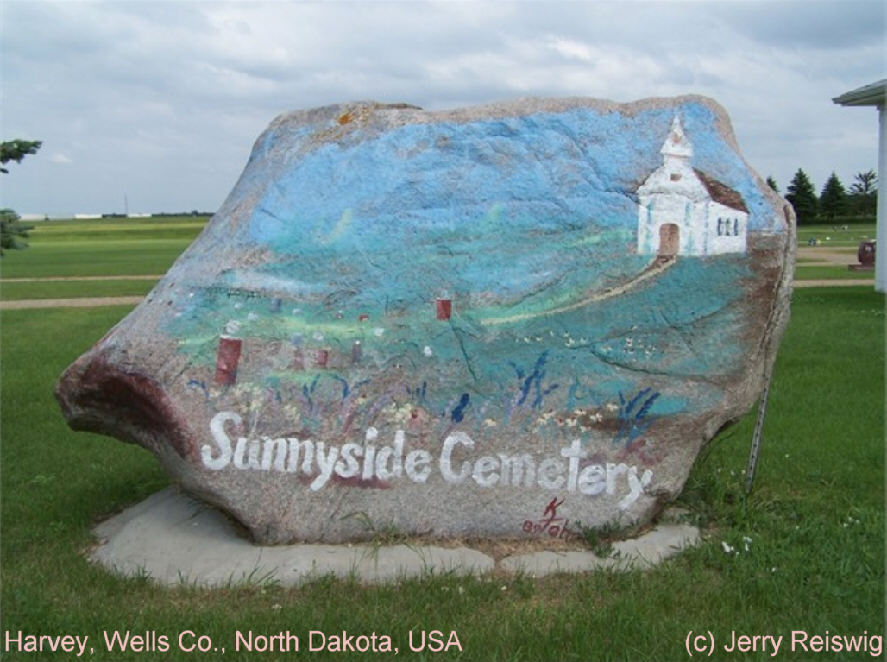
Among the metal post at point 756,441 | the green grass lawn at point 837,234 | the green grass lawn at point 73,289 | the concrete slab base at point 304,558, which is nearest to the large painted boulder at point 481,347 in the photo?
the concrete slab base at point 304,558

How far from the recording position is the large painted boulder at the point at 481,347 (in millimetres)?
4801

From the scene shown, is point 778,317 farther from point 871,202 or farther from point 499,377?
point 871,202

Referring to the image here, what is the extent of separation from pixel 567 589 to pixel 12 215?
16.5 ft

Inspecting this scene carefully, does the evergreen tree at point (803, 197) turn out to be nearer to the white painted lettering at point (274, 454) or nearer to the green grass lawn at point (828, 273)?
the green grass lawn at point (828, 273)

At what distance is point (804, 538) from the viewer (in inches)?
195

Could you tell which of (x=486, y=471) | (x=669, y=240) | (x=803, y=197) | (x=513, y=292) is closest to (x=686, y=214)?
(x=669, y=240)

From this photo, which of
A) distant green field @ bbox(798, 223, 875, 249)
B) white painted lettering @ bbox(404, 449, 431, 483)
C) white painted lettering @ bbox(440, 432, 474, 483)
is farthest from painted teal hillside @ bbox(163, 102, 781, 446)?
distant green field @ bbox(798, 223, 875, 249)

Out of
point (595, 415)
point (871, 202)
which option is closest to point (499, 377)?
point (595, 415)

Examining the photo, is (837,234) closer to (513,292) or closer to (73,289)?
(73,289)

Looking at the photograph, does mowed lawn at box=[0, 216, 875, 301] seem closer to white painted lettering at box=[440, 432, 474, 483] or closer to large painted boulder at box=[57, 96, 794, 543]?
large painted boulder at box=[57, 96, 794, 543]

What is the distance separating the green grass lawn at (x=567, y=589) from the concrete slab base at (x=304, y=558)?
9 centimetres

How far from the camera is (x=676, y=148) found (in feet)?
16.1
